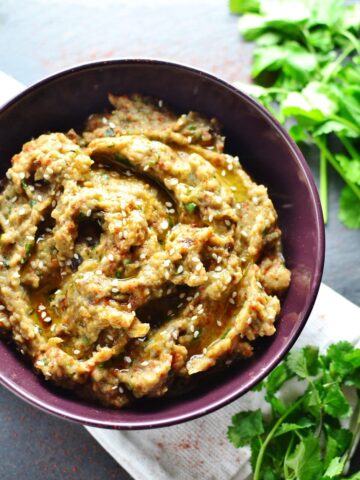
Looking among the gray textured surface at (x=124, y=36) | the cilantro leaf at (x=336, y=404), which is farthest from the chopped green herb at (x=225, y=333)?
the gray textured surface at (x=124, y=36)

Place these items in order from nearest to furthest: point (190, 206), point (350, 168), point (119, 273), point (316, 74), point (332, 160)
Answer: point (119, 273) < point (190, 206) < point (350, 168) < point (332, 160) < point (316, 74)

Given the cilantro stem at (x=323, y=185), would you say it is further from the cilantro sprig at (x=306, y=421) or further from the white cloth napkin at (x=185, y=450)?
the white cloth napkin at (x=185, y=450)

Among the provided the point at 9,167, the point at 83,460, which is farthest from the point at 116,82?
the point at 83,460

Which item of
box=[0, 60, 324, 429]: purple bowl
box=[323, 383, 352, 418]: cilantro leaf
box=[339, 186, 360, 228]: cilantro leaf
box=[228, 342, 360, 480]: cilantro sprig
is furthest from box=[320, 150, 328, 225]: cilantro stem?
box=[323, 383, 352, 418]: cilantro leaf

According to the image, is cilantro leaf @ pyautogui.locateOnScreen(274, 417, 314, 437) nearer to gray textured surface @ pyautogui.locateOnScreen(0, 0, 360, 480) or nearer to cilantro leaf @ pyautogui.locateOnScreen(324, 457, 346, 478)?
cilantro leaf @ pyautogui.locateOnScreen(324, 457, 346, 478)

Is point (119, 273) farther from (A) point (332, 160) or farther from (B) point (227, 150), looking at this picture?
(A) point (332, 160)

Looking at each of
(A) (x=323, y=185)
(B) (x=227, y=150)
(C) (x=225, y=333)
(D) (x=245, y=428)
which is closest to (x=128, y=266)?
(C) (x=225, y=333)
